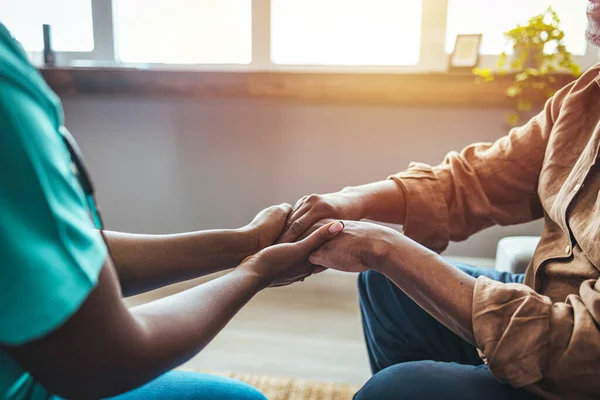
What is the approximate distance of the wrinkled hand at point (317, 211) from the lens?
118 centimetres

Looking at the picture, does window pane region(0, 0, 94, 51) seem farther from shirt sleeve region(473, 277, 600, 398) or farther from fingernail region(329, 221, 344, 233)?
shirt sleeve region(473, 277, 600, 398)

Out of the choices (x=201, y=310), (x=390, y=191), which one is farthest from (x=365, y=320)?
(x=201, y=310)

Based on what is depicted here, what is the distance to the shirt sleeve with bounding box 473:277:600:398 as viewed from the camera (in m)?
0.71

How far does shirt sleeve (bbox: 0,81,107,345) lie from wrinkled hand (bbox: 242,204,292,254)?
0.76 metres

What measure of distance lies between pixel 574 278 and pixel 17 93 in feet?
2.93

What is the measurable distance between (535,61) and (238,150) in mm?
1348

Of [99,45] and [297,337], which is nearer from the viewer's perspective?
Answer: [297,337]

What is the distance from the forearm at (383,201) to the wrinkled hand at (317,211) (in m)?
0.01

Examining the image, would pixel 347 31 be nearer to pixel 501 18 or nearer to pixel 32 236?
pixel 501 18

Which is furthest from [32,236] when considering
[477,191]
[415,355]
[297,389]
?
[297,389]

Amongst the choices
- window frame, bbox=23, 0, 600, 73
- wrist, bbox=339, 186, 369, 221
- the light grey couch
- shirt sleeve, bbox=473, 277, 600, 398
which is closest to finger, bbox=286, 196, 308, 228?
wrist, bbox=339, 186, 369, 221

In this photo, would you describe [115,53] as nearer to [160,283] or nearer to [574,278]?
[160,283]

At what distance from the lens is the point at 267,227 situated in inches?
48.4

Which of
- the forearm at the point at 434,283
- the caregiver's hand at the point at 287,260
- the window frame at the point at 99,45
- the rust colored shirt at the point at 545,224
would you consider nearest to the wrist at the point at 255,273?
the caregiver's hand at the point at 287,260
